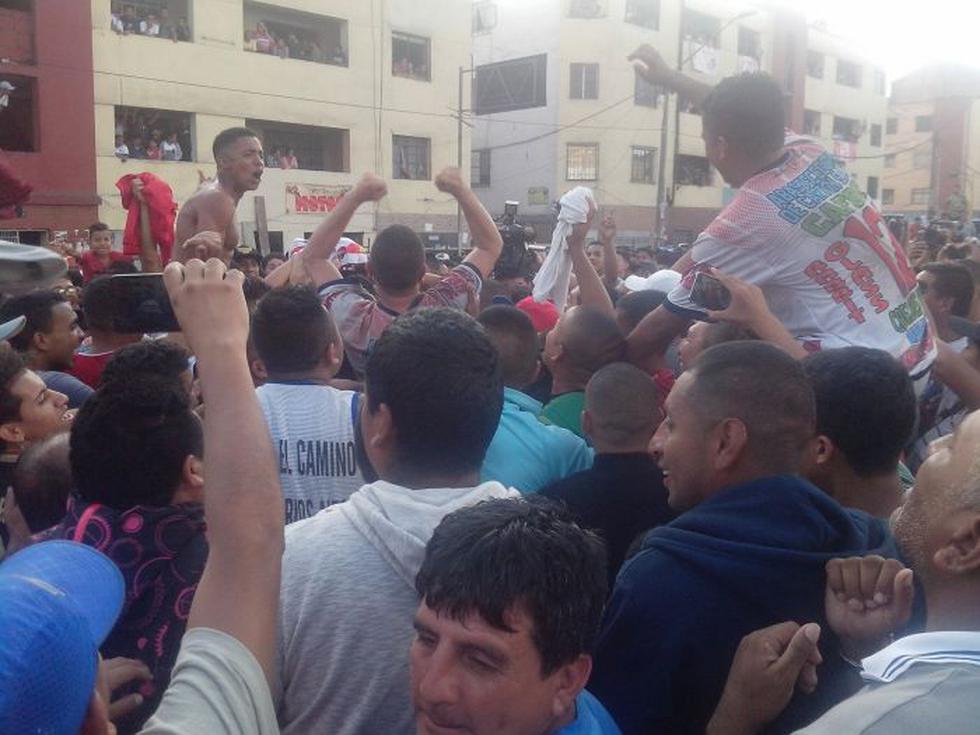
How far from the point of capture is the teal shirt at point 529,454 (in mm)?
2686

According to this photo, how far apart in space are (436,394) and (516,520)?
47 cm

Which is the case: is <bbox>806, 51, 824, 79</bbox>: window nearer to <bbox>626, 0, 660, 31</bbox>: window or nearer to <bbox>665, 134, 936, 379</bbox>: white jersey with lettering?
<bbox>626, 0, 660, 31</bbox>: window

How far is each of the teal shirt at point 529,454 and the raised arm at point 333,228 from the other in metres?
1.53

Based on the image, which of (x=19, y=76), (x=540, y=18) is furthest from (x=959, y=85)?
(x=19, y=76)

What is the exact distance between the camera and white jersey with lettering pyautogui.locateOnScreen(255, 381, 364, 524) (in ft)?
9.17

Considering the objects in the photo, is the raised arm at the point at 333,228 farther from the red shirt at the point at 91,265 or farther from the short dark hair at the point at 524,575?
the red shirt at the point at 91,265

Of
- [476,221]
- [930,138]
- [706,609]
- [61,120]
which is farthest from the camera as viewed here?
[930,138]

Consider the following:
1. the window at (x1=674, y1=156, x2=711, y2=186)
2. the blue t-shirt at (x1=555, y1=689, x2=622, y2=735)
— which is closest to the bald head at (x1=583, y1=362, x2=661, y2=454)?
the blue t-shirt at (x1=555, y1=689, x2=622, y2=735)

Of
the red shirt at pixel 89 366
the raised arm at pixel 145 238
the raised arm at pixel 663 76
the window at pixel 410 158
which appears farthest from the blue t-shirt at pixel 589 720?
the window at pixel 410 158

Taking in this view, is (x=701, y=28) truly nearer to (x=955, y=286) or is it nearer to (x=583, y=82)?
(x=583, y=82)

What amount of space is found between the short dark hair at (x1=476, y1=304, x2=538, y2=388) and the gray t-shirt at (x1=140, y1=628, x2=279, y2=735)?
8.37ft

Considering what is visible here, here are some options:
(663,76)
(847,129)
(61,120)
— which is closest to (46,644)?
(663,76)

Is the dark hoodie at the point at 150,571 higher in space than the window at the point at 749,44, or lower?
lower

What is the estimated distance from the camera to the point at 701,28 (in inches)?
1437
